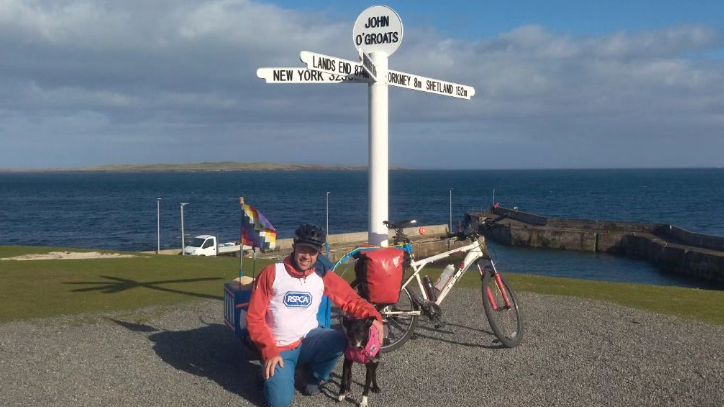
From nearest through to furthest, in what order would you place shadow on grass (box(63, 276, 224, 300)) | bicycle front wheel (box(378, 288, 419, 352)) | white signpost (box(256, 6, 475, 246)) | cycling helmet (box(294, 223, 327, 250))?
cycling helmet (box(294, 223, 327, 250)) < bicycle front wheel (box(378, 288, 419, 352)) < white signpost (box(256, 6, 475, 246)) < shadow on grass (box(63, 276, 224, 300))

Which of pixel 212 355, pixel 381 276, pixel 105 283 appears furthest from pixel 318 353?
pixel 105 283

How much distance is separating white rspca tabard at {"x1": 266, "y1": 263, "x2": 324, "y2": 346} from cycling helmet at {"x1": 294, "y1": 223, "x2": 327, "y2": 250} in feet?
1.23

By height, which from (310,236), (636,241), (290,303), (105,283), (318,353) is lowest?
(636,241)

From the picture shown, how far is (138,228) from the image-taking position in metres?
67.3

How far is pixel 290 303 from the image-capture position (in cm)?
583

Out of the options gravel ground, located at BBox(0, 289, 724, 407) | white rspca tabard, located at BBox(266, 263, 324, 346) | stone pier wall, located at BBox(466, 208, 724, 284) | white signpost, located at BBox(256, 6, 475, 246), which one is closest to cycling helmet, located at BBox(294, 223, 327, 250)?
white rspca tabard, located at BBox(266, 263, 324, 346)

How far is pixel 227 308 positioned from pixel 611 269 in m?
40.5

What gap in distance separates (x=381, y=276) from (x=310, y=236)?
1.60 meters

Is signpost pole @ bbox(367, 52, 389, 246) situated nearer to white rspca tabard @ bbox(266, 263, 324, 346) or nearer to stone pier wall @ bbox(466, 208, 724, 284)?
white rspca tabard @ bbox(266, 263, 324, 346)

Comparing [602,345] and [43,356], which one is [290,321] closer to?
[43,356]

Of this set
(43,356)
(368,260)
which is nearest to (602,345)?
(368,260)

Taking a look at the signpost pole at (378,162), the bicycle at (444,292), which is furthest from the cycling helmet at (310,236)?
the signpost pole at (378,162)

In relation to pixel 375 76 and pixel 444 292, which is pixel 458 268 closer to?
pixel 444 292

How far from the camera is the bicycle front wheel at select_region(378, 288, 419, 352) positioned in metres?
7.37
